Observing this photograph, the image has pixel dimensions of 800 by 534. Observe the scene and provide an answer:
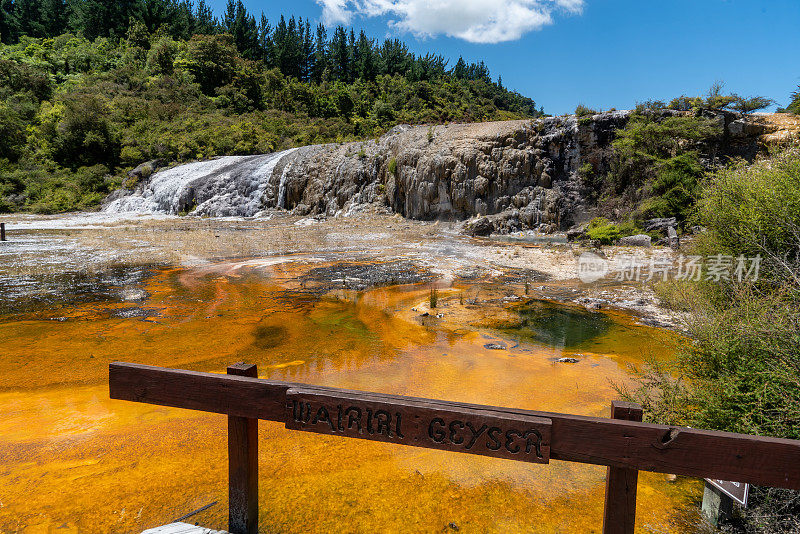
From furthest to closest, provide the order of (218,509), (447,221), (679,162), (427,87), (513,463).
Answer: (427,87) < (447,221) < (679,162) < (513,463) < (218,509)

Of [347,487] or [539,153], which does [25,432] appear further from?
[539,153]

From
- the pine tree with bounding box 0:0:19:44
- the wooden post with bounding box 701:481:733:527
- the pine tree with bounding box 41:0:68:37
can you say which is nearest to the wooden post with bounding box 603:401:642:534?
the wooden post with bounding box 701:481:733:527

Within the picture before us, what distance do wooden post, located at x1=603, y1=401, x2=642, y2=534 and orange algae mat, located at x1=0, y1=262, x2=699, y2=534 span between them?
999 mm

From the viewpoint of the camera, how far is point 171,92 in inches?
1734

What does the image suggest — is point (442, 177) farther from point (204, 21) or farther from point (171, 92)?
point (204, 21)

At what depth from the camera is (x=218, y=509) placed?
3.10 m

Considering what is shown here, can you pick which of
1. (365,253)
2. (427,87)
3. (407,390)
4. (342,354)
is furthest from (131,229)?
(427,87)

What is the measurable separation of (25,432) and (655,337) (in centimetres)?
844

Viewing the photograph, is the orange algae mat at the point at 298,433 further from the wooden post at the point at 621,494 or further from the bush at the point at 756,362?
the wooden post at the point at 621,494

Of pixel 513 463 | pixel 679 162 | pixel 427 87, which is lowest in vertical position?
pixel 513 463

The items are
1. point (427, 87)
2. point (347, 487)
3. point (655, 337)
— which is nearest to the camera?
point (347, 487)

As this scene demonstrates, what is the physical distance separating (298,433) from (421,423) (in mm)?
2820

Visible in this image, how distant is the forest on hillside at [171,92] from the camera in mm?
33000

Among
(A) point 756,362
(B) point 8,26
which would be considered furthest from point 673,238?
(B) point 8,26
